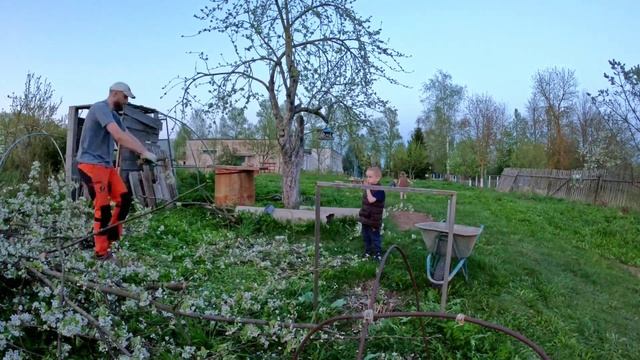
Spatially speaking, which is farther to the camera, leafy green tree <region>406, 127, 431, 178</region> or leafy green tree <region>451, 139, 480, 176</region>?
leafy green tree <region>406, 127, 431, 178</region>

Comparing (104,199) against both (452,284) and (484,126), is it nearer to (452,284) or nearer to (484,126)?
(452,284)

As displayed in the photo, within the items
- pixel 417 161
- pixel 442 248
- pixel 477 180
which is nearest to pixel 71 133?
pixel 442 248

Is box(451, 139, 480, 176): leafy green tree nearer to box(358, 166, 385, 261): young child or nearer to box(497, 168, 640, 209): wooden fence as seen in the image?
box(497, 168, 640, 209): wooden fence

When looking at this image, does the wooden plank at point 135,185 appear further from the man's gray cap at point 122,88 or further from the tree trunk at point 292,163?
the man's gray cap at point 122,88

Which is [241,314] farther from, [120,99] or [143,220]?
[120,99]

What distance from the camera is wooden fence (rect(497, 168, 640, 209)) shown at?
565 inches

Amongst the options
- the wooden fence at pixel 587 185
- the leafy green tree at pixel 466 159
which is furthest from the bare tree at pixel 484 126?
the wooden fence at pixel 587 185

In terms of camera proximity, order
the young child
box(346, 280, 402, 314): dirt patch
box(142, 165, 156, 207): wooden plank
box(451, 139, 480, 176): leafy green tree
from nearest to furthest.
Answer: box(346, 280, 402, 314): dirt patch → the young child → box(142, 165, 156, 207): wooden plank → box(451, 139, 480, 176): leafy green tree

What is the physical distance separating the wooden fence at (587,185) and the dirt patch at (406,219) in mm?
9327

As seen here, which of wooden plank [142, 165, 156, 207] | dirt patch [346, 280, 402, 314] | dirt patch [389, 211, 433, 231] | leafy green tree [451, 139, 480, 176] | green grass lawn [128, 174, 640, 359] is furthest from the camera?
leafy green tree [451, 139, 480, 176]

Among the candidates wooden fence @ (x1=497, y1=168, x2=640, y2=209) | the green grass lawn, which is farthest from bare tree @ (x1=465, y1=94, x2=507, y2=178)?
the green grass lawn

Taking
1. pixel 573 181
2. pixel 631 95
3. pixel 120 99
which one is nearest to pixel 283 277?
pixel 120 99

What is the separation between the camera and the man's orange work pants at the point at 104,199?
3.70 meters

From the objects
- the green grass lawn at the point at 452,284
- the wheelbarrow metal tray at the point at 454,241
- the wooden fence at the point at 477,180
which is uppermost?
the wooden fence at the point at 477,180
